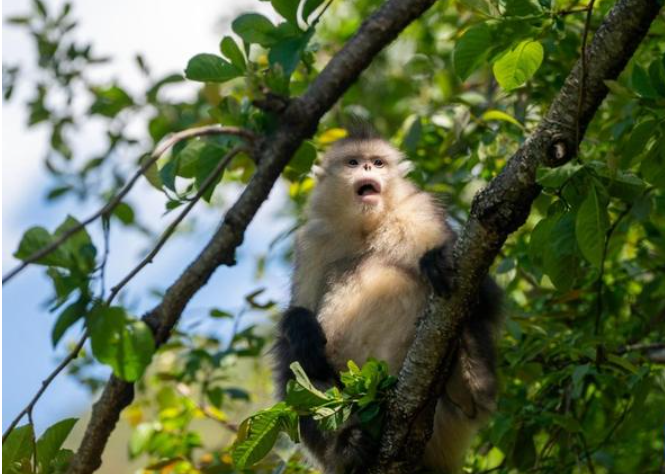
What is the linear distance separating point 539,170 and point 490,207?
0.38 meters

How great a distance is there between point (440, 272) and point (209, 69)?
128cm

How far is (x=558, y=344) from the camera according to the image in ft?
16.1

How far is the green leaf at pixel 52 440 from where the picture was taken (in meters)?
3.47

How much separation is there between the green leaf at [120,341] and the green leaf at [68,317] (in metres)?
0.09

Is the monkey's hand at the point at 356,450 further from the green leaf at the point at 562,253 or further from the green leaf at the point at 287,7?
the green leaf at the point at 287,7

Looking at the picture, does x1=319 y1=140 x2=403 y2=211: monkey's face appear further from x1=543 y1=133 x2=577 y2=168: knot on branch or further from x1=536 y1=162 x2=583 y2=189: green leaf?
x1=536 y1=162 x2=583 y2=189: green leaf

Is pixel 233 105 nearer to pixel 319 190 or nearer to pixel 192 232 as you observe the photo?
pixel 319 190

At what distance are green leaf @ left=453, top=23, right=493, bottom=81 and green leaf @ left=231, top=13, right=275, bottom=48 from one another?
764mm

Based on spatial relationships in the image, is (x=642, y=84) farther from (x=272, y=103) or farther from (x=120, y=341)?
(x=120, y=341)

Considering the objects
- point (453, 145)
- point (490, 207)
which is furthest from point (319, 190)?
point (490, 207)

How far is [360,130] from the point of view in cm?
634

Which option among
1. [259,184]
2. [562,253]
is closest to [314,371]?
[259,184]

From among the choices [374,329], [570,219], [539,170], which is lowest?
[374,329]

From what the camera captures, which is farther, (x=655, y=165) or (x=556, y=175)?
(x=655, y=165)
